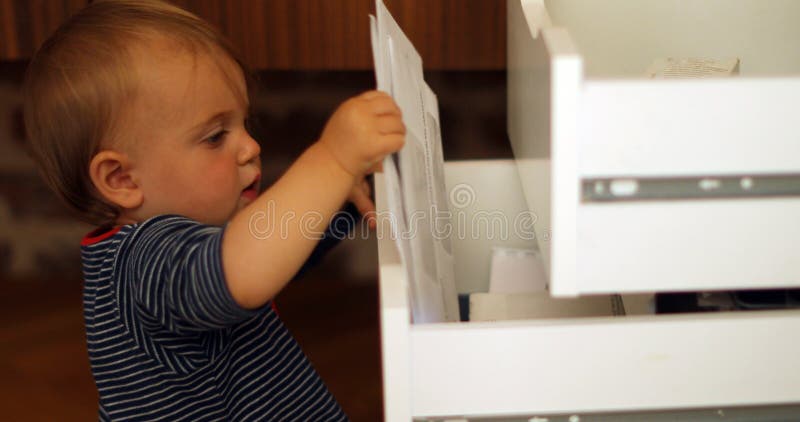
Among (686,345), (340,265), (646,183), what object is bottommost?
(340,265)

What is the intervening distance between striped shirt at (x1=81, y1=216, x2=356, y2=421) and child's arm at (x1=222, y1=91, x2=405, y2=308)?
0.05 feet

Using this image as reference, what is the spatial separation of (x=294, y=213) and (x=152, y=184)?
0.76ft

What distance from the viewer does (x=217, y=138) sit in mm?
926

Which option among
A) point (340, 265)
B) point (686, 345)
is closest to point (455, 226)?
point (686, 345)

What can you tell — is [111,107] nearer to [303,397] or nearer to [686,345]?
[303,397]

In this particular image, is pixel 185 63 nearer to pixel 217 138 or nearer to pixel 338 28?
pixel 217 138

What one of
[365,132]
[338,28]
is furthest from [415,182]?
[338,28]

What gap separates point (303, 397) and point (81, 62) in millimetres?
410

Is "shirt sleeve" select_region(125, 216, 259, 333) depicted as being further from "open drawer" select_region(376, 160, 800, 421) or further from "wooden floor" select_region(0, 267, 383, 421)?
"wooden floor" select_region(0, 267, 383, 421)

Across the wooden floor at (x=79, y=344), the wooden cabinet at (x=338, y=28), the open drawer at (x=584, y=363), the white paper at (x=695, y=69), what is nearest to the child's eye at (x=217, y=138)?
the open drawer at (x=584, y=363)

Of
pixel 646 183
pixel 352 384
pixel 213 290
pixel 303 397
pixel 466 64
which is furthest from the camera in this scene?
pixel 352 384

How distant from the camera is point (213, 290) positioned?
0.73 m

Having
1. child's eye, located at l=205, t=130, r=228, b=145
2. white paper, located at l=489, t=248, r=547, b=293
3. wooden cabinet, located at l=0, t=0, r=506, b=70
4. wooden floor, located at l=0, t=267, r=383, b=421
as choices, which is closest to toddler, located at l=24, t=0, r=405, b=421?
child's eye, located at l=205, t=130, r=228, b=145
